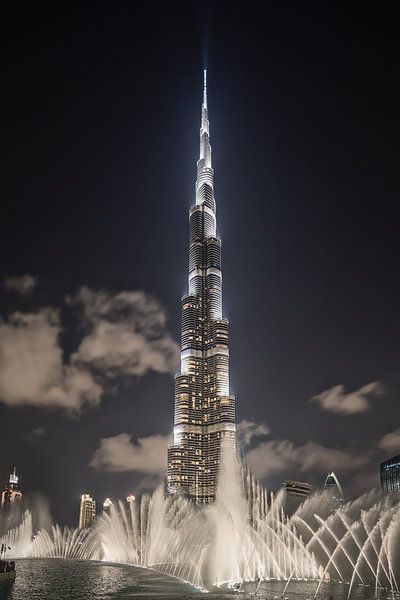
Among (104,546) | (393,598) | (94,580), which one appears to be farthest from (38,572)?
(393,598)

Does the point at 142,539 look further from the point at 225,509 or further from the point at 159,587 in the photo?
the point at 159,587

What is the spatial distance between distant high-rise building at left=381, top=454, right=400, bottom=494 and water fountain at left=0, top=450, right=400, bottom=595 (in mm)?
58748

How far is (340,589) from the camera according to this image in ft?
171

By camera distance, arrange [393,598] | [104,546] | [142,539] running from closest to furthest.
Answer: [393,598], [142,539], [104,546]

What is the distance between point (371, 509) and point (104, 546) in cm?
7196

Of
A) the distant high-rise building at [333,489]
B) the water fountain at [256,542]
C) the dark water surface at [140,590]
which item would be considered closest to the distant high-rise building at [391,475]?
the distant high-rise building at [333,489]

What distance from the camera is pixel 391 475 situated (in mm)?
157875

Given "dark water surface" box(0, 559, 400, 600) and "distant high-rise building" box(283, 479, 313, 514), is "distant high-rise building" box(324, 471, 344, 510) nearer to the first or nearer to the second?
"distant high-rise building" box(283, 479, 313, 514)

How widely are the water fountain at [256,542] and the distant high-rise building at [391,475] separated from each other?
58.7m

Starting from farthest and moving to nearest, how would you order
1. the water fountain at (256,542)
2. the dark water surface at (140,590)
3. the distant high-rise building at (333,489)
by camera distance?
the distant high-rise building at (333,489) → the water fountain at (256,542) → the dark water surface at (140,590)

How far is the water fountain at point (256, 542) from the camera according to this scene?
6184 centimetres

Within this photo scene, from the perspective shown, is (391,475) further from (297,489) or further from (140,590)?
(140,590)

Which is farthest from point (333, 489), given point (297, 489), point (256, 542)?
Result: point (256, 542)

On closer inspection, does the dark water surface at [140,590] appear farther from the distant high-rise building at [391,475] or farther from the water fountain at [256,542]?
the distant high-rise building at [391,475]
